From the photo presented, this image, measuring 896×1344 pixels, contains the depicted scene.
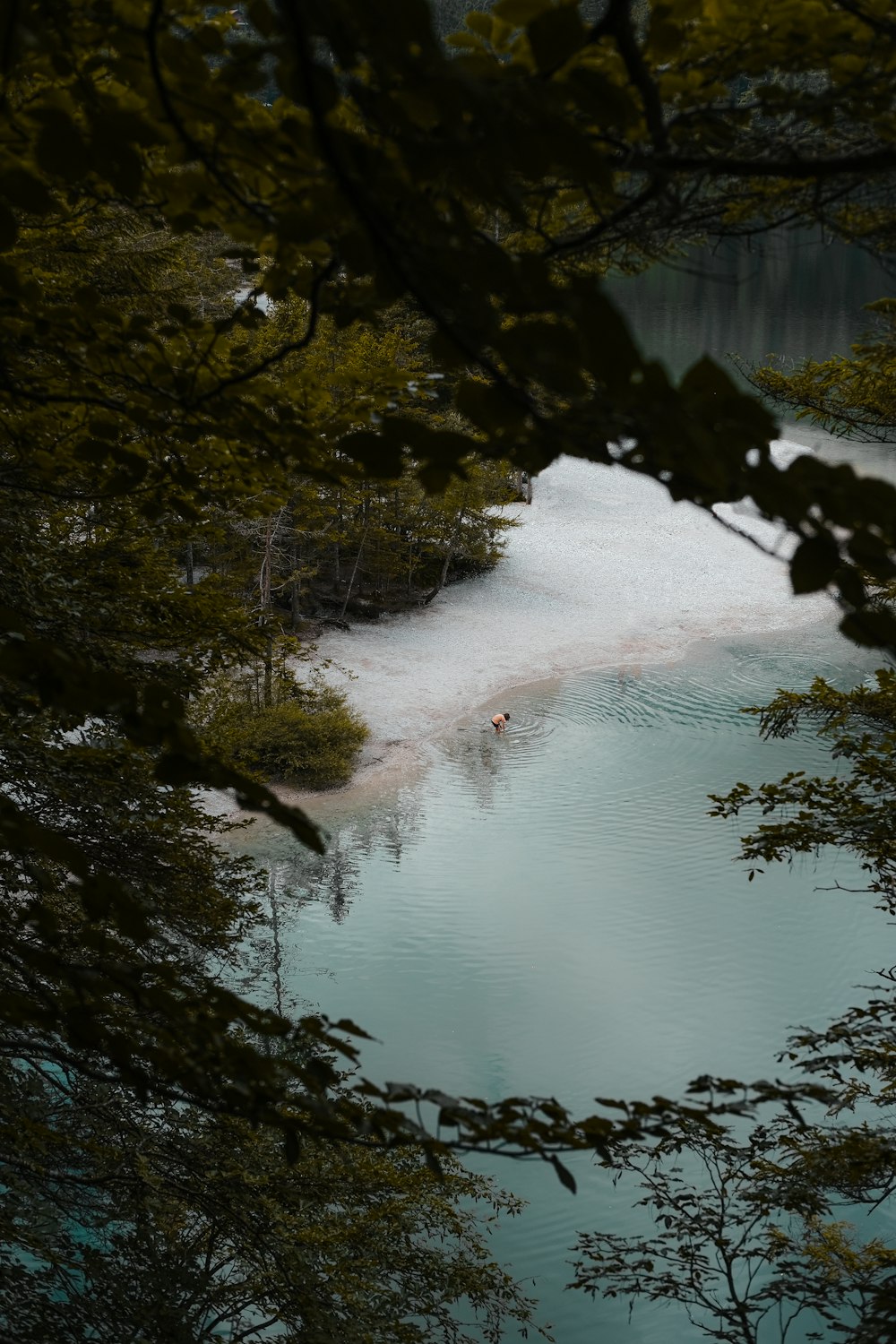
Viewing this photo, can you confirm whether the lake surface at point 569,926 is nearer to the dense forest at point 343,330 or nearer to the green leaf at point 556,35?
the dense forest at point 343,330

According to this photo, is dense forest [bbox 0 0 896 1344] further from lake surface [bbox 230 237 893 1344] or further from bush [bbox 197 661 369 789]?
bush [bbox 197 661 369 789]

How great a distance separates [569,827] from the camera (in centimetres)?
1238

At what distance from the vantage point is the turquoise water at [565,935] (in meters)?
8.09

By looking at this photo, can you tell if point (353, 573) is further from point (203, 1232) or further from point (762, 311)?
point (762, 311)

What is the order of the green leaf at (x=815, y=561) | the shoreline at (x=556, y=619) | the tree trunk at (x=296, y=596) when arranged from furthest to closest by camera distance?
the tree trunk at (x=296, y=596) → the shoreline at (x=556, y=619) → the green leaf at (x=815, y=561)

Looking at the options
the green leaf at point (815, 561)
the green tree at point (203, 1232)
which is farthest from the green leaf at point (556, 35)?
the green tree at point (203, 1232)

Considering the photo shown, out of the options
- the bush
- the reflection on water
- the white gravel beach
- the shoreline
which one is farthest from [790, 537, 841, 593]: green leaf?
the reflection on water

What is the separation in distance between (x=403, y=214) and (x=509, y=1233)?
7.19m

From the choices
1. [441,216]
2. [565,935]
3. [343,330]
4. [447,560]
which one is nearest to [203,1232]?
[343,330]

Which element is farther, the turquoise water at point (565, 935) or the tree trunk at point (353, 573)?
the tree trunk at point (353, 573)

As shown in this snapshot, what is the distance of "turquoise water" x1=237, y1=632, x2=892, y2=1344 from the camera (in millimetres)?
8094

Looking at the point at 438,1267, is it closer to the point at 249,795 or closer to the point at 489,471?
the point at 249,795

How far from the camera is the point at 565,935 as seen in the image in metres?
10.2

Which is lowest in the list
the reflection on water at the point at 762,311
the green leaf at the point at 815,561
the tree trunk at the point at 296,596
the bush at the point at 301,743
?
the bush at the point at 301,743
